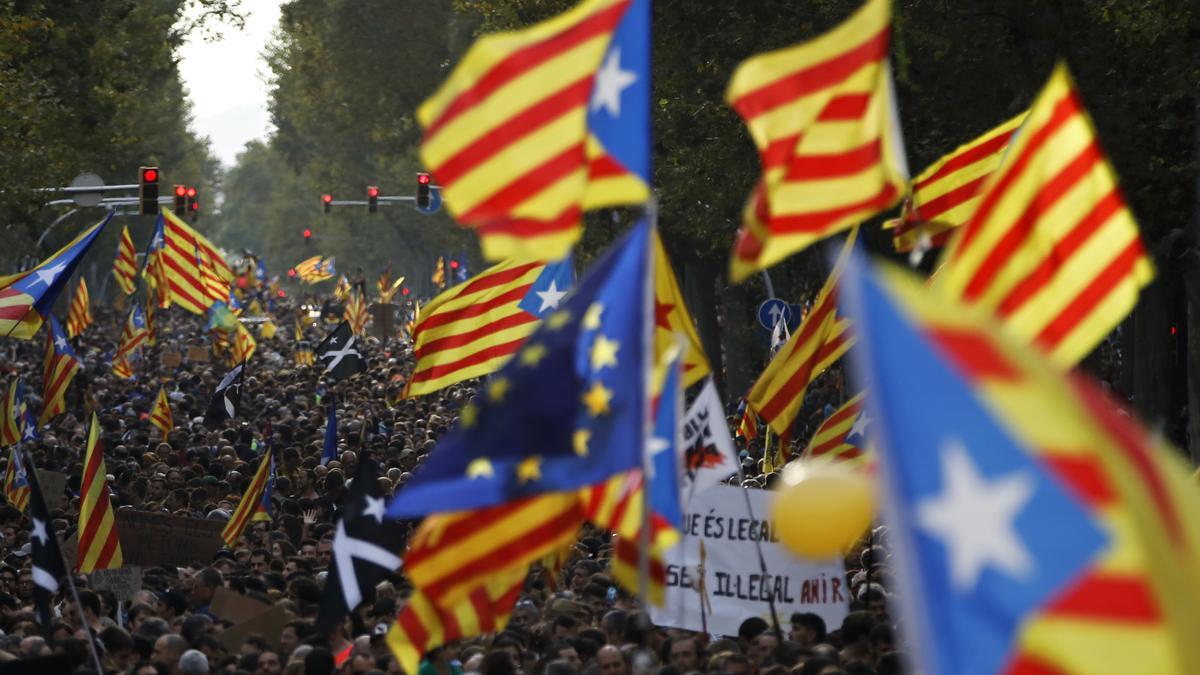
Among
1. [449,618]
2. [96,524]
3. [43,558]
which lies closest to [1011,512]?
[449,618]

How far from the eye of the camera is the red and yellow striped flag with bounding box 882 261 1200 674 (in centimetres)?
443

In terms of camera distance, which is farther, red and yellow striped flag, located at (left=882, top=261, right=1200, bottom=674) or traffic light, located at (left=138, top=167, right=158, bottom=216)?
traffic light, located at (left=138, top=167, right=158, bottom=216)

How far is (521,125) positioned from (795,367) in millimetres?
4585

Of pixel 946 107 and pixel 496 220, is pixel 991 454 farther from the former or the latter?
pixel 946 107

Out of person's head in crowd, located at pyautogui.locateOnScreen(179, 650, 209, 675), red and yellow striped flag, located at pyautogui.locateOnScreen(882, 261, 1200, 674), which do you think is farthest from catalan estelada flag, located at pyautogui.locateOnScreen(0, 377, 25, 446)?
red and yellow striped flag, located at pyautogui.locateOnScreen(882, 261, 1200, 674)

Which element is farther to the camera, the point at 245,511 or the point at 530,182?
the point at 245,511

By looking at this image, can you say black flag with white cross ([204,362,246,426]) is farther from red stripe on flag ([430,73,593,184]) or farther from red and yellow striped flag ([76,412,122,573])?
red stripe on flag ([430,73,593,184])

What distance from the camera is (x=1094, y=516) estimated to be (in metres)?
4.51

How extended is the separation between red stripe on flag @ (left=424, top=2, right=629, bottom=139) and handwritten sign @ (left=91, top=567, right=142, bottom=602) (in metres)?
5.99

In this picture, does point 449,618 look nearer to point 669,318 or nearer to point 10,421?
point 669,318

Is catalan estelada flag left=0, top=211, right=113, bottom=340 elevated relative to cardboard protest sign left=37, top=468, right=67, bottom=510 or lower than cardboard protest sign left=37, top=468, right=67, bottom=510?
elevated

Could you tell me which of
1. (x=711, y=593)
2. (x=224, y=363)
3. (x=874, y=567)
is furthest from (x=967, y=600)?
(x=224, y=363)

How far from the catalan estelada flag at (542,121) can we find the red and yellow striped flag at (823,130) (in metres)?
0.47

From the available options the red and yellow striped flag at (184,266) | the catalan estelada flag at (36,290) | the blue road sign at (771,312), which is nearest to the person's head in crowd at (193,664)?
the catalan estelada flag at (36,290)
